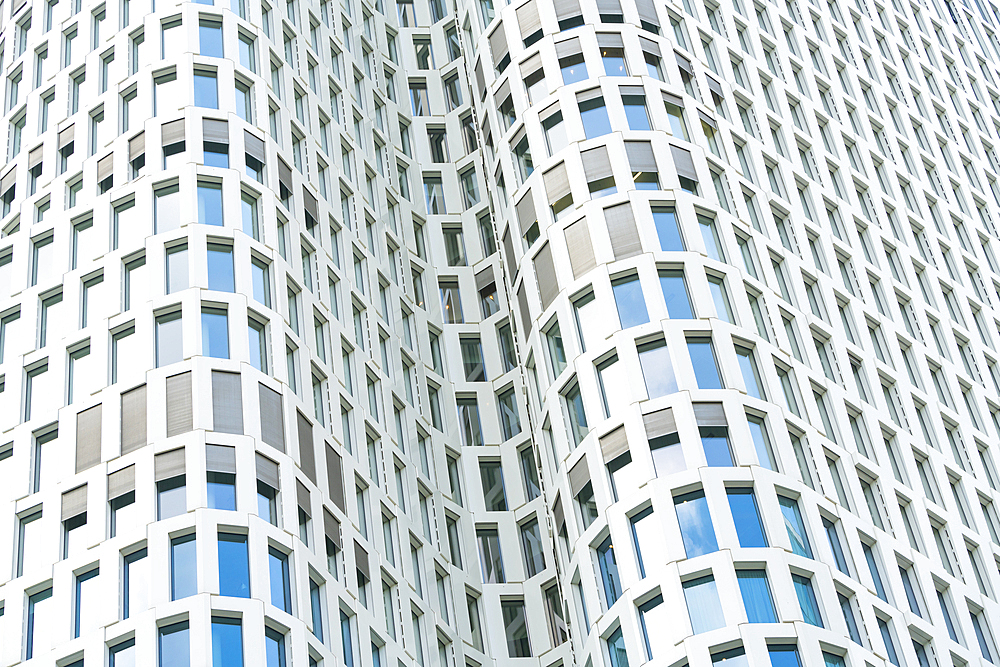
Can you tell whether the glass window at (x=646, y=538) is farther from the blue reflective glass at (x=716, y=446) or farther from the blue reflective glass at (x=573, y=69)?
the blue reflective glass at (x=573, y=69)

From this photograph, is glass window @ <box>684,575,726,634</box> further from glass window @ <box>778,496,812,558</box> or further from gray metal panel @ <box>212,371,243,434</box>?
gray metal panel @ <box>212,371,243,434</box>

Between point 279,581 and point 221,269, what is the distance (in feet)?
37.1

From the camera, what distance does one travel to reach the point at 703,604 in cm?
4334

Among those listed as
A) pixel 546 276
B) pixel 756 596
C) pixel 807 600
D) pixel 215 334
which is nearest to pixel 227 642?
pixel 215 334

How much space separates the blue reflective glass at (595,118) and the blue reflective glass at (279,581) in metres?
20.9

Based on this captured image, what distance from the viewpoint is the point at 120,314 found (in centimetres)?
4772

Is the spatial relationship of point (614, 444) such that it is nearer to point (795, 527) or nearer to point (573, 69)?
point (795, 527)

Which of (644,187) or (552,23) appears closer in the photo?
(644,187)

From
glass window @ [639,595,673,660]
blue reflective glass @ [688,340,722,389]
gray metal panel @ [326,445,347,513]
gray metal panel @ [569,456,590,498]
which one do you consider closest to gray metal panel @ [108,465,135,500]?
gray metal panel @ [326,445,347,513]

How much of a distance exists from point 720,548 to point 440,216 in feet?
82.9

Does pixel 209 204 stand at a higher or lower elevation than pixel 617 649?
higher

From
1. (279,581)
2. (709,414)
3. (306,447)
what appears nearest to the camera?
(279,581)

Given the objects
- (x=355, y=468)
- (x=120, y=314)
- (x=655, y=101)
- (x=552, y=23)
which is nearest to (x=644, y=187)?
(x=655, y=101)

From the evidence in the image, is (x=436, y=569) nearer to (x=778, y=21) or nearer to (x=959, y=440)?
(x=959, y=440)
